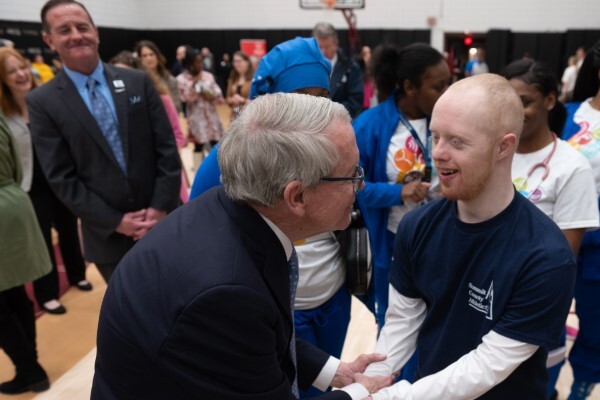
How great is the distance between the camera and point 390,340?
158 cm

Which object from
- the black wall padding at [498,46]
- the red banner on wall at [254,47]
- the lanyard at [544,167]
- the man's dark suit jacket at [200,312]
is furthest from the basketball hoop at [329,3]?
the man's dark suit jacket at [200,312]

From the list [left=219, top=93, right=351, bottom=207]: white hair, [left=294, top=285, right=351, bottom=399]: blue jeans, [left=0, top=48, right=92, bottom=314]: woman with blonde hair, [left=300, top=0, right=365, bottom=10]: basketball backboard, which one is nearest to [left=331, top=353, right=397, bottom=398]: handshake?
[left=294, top=285, right=351, bottom=399]: blue jeans

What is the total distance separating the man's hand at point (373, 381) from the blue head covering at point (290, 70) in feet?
3.48

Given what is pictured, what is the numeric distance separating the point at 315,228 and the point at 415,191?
121 cm

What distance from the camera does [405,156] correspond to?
2.40m

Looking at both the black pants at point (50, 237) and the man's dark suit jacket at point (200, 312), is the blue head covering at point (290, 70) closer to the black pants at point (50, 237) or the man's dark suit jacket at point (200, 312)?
the man's dark suit jacket at point (200, 312)

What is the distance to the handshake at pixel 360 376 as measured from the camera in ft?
4.89

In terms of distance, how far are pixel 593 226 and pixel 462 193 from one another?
803mm

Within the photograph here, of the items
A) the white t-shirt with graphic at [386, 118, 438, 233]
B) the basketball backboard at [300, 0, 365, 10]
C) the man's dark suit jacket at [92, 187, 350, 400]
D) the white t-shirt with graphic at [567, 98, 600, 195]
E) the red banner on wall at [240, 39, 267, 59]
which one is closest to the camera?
the man's dark suit jacket at [92, 187, 350, 400]

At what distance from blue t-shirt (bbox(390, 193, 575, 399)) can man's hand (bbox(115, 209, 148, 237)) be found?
4.88 feet

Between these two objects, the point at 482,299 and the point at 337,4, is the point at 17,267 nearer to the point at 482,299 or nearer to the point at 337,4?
the point at 482,299

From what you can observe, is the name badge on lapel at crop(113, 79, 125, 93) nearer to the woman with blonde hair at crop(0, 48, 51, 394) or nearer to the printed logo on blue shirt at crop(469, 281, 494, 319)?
the woman with blonde hair at crop(0, 48, 51, 394)

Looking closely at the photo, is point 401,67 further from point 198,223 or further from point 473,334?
point 198,223

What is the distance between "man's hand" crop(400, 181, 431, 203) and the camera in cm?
228
